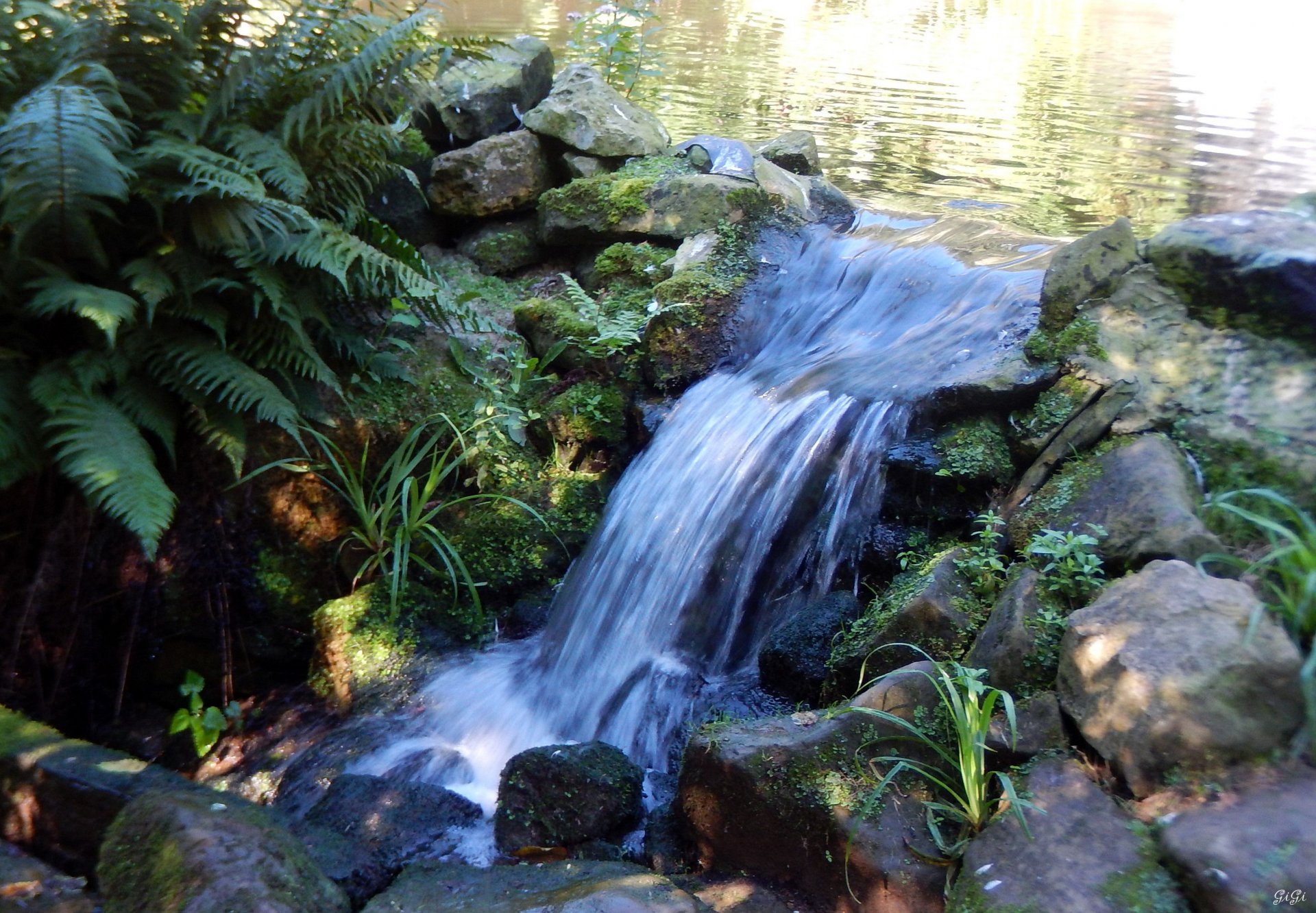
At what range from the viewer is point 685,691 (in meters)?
3.94

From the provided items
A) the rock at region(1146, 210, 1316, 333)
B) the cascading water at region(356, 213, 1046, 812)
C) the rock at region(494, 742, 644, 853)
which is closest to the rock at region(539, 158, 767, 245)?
the cascading water at region(356, 213, 1046, 812)

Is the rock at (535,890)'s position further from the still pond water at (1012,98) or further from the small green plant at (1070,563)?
the still pond water at (1012,98)

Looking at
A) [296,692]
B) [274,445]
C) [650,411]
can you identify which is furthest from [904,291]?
[296,692]

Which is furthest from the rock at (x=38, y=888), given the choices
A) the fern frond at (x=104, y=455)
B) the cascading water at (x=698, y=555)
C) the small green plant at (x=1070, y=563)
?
the small green plant at (x=1070, y=563)

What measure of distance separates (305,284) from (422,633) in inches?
67.8

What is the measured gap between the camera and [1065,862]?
94.3 inches

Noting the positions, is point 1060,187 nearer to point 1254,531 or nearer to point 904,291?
point 904,291

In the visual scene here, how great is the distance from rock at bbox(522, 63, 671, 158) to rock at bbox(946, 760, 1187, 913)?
5.05 meters

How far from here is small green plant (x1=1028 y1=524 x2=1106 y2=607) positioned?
3051 millimetres

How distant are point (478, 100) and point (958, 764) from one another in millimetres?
5416

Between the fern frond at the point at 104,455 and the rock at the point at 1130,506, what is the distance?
10.6 ft

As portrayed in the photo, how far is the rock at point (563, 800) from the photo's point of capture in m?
3.29

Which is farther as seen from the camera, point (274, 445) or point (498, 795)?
point (274, 445)

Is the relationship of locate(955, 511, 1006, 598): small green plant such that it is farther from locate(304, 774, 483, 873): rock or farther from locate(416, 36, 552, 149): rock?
locate(416, 36, 552, 149): rock
